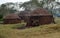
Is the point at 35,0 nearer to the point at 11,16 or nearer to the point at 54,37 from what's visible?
the point at 11,16

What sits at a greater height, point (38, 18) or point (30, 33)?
point (30, 33)

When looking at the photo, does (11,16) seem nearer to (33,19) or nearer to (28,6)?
(33,19)

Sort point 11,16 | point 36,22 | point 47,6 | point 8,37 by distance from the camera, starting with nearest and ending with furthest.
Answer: point 8,37 < point 36,22 < point 11,16 < point 47,6

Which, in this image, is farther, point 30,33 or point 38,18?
point 38,18

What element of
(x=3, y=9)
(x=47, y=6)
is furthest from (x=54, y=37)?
(x=3, y=9)

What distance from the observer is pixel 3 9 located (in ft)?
182

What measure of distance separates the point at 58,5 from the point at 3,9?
1673 cm

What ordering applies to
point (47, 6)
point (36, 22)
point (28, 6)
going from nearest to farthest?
1. point (36, 22)
2. point (47, 6)
3. point (28, 6)

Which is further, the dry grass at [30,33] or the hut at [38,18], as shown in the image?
the hut at [38,18]

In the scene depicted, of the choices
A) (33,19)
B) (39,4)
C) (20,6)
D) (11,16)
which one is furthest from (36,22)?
(20,6)

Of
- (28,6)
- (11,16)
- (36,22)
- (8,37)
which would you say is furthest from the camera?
(28,6)

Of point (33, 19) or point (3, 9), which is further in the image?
point (3, 9)

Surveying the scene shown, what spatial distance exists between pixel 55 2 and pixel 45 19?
28444mm

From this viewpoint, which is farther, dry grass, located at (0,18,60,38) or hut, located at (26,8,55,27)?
hut, located at (26,8,55,27)
